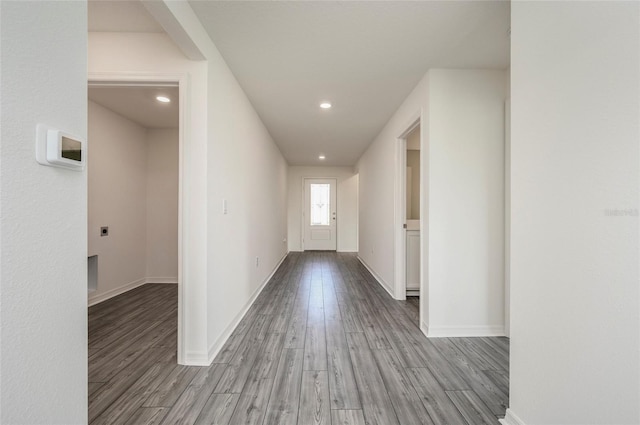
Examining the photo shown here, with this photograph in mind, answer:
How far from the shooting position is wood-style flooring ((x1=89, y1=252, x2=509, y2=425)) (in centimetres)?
144

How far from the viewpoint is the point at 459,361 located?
1.96m

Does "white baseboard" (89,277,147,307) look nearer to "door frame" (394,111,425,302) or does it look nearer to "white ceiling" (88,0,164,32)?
"white ceiling" (88,0,164,32)

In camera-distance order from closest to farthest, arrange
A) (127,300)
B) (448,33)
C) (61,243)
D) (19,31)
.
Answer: (19,31)
(61,243)
(448,33)
(127,300)

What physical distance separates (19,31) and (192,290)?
62.3 inches

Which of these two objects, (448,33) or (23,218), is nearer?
(23,218)

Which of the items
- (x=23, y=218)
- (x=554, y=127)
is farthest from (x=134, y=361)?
(x=554, y=127)

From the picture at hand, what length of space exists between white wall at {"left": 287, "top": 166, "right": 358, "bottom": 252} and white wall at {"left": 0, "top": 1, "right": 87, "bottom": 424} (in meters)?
6.60

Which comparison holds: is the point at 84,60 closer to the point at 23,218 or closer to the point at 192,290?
the point at 23,218

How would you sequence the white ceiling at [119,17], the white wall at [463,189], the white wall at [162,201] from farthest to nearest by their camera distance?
the white wall at [162,201] → the white wall at [463,189] → the white ceiling at [119,17]

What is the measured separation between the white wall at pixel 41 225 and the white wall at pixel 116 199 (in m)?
2.93

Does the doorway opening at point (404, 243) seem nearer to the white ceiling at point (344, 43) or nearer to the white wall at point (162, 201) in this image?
the white ceiling at point (344, 43)

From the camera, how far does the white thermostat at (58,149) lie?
72 centimetres

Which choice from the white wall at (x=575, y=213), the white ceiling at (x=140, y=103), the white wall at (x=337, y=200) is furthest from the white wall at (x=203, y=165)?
the white wall at (x=337, y=200)

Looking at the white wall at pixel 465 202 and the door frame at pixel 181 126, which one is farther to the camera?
the white wall at pixel 465 202
